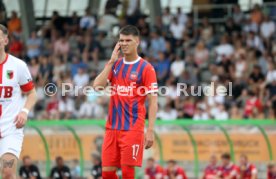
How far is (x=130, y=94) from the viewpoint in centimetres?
1217

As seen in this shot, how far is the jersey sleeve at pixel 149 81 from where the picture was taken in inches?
478

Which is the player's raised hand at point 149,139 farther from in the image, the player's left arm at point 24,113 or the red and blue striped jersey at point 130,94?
the player's left arm at point 24,113

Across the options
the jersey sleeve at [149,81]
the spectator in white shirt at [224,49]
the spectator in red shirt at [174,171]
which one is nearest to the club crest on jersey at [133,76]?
the jersey sleeve at [149,81]

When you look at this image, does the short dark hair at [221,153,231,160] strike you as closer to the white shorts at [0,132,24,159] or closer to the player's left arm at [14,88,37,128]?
the player's left arm at [14,88,37,128]

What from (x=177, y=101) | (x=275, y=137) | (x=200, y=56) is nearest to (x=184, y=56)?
(x=200, y=56)

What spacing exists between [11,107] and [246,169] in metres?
10.4

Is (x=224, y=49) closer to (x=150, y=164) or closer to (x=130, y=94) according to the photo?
(x=150, y=164)

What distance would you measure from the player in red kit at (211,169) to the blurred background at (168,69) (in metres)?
0.78

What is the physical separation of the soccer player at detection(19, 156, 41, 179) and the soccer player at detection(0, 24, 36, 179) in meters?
10.5

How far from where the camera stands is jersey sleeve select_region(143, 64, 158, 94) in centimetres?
1214

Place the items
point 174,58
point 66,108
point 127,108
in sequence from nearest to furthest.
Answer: point 127,108 → point 66,108 → point 174,58

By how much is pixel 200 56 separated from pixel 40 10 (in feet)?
32.2

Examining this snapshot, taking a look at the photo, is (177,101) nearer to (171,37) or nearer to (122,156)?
(171,37)

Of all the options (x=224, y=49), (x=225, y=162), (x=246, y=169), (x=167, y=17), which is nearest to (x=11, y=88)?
(x=225, y=162)
